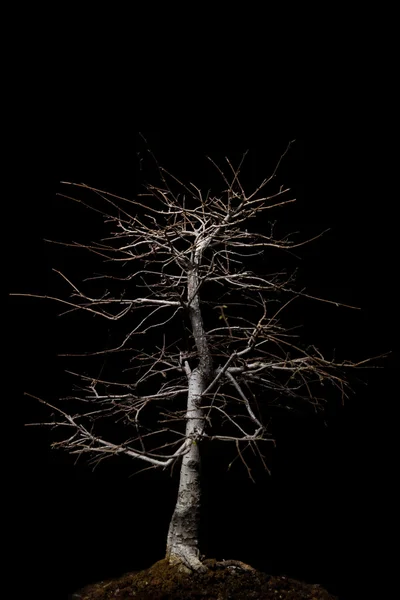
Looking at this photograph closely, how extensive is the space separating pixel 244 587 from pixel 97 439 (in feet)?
2.12

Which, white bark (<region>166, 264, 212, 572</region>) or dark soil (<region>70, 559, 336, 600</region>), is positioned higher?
white bark (<region>166, 264, 212, 572</region>)

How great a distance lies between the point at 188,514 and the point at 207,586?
0.71 feet

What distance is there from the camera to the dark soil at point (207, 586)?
1579mm

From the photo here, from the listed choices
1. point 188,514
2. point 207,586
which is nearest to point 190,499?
point 188,514

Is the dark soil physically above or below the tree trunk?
below

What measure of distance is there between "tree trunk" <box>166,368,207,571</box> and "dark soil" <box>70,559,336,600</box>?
46mm

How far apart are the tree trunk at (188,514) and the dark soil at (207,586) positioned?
46mm

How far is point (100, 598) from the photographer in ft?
Result: 5.36

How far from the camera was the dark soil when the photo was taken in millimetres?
1579

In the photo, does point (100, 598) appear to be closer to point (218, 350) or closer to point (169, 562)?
point (169, 562)

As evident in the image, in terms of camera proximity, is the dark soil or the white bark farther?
the white bark

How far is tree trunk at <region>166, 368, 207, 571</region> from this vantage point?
169 cm

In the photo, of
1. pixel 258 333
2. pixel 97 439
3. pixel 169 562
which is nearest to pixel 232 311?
pixel 258 333

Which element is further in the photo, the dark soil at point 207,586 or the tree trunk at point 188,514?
the tree trunk at point 188,514
